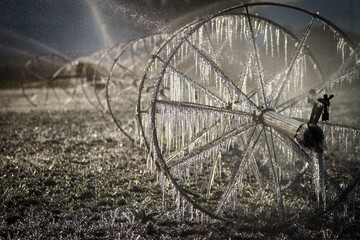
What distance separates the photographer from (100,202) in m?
3.15

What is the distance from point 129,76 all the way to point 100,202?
6393 mm

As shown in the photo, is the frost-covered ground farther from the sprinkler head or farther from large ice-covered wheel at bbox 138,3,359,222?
the sprinkler head

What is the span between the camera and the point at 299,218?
2.67 m

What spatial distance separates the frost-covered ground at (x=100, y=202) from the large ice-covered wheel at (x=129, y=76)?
2.99 ft

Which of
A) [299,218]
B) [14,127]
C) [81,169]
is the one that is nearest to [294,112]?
[299,218]

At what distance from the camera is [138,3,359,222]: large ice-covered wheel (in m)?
2.26

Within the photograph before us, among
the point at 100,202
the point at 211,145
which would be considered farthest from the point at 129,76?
the point at 211,145

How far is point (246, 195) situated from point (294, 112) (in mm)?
1168

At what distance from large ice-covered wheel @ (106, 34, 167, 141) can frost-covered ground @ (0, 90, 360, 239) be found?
91 centimetres

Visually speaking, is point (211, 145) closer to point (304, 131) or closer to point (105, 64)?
point (304, 131)

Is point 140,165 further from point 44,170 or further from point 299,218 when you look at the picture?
point 299,218

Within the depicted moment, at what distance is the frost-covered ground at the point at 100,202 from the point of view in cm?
250

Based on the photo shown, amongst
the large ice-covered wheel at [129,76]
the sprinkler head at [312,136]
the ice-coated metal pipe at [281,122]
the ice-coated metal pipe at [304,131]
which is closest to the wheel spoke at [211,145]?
the ice-coated metal pipe at [281,122]

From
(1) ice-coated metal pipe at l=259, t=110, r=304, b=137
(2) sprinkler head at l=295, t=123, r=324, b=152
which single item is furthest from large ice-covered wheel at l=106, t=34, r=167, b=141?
(2) sprinkler head at l=295, t=123, r=324, b=152
